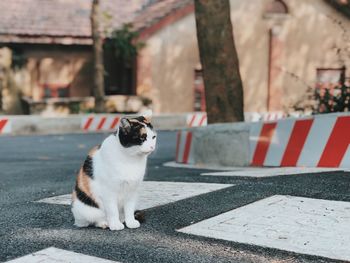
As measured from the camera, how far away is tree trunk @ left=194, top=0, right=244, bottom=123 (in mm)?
9125

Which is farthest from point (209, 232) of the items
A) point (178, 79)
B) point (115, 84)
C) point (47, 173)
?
point (115, 84)

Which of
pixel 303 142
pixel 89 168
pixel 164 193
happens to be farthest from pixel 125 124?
pixel 303 142

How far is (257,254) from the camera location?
11.4 ft

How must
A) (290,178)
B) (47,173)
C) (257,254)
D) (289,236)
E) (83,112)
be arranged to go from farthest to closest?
(83,112)
(47,173)
(290,178)
(289,236)
(257,254)

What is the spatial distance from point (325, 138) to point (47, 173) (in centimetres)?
471

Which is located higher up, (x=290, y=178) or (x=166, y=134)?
(x=290, y=178)

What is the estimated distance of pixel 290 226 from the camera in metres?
4.03

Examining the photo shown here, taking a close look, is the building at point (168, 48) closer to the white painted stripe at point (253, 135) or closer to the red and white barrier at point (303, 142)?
the white painted stripe at point (253, 135)

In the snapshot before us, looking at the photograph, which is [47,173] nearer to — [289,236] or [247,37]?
[289,236]

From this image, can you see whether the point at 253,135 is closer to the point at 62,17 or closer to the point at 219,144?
the point at 219,144

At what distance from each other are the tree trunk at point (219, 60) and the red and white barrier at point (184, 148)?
27.6 inches

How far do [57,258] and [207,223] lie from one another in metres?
1.34

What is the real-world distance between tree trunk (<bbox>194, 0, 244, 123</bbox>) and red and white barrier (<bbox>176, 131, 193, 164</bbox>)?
702mm

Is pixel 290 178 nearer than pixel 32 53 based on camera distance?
Yes
